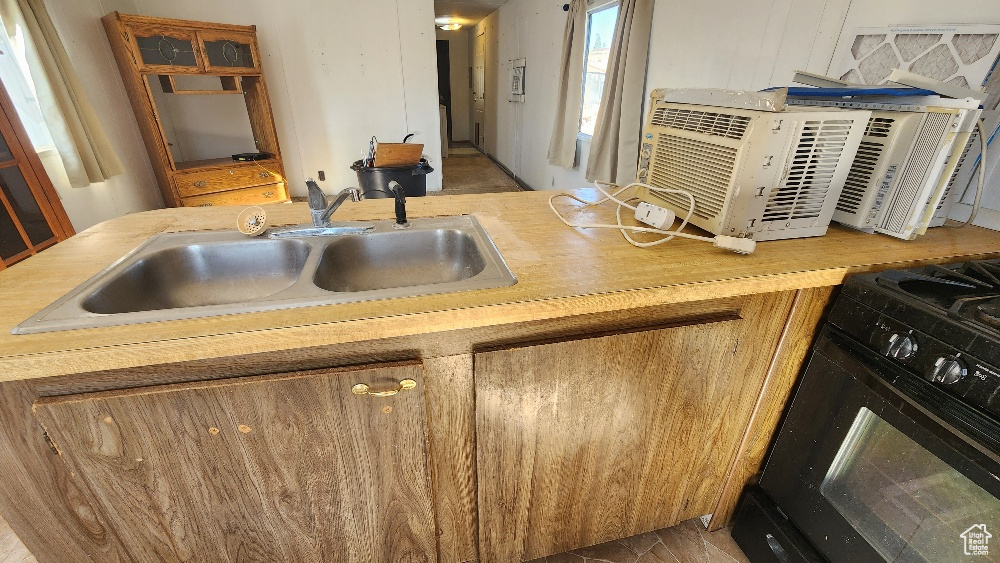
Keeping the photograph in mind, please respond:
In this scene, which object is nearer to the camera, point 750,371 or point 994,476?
point 994,476

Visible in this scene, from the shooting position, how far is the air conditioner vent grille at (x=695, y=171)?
38.7 inches

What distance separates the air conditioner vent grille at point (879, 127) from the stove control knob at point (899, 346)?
0.55 metres

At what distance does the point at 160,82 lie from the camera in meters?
3.62

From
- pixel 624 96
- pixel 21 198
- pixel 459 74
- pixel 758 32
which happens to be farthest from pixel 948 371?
pixel 459 74

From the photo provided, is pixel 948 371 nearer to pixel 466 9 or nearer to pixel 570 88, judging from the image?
pixel 570 88

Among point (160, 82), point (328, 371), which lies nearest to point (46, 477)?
point (328, 371)

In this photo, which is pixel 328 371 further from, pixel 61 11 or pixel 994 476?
pixel 61 11

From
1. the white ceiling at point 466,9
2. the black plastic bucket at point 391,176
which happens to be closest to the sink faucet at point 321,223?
the black plastic bucket at point 391,176

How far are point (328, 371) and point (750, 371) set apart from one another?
981mm

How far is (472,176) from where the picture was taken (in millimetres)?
6094

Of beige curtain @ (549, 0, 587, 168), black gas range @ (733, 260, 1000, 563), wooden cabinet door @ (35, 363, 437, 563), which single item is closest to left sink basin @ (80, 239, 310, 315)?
wooden cabinet door @ (35, 363, 437, 563)

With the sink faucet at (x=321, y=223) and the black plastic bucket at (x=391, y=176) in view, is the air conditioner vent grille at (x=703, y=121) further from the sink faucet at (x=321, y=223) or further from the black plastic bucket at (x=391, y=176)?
the black plastic bucket at (x=391, y=176)

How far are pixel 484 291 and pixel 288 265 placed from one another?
63 cm

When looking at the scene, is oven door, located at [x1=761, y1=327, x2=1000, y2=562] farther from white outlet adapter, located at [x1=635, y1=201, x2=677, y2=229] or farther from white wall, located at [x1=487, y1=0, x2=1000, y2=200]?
white wall, located at [x1=487, y1=0, x2=1000, y2=200]
